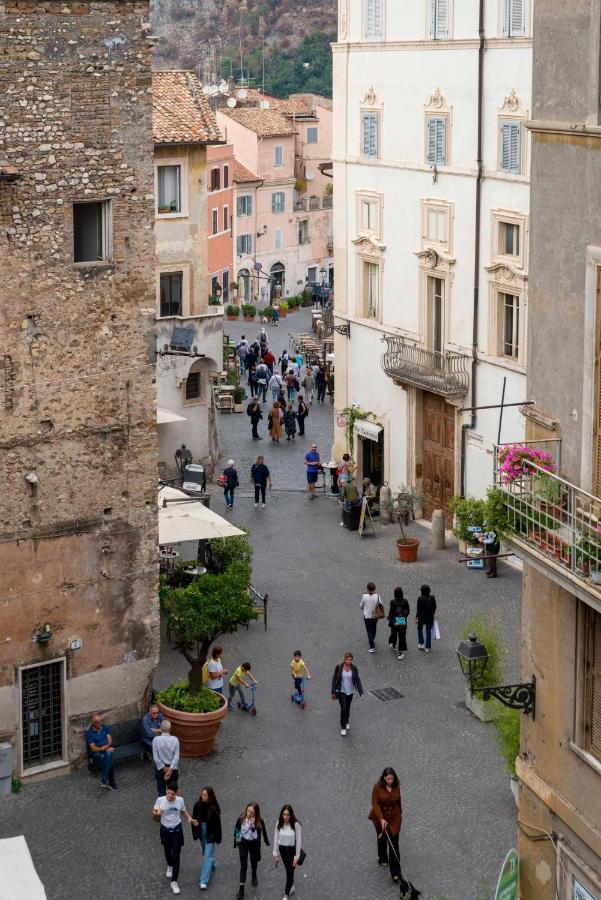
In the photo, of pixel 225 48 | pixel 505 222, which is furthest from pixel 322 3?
pixel 505 222

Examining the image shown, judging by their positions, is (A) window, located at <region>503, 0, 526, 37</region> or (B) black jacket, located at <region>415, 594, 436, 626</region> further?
(A) window, located at <region>503, 0, 526, 37</region>

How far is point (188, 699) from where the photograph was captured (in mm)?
23531

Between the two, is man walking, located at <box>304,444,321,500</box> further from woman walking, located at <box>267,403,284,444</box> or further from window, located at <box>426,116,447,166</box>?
window, located at <box>426,116,447,166</box>

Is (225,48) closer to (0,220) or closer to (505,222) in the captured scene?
(505,222)

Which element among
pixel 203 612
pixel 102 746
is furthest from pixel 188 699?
pixel 102 746

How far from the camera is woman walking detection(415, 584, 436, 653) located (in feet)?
90.2

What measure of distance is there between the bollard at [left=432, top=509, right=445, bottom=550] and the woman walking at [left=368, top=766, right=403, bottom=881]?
14807 mm

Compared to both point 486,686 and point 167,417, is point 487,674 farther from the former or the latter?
point 167,417

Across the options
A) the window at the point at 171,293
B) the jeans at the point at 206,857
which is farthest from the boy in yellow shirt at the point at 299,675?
the window at the point at 171,293

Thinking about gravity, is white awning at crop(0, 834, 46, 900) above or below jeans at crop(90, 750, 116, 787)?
above

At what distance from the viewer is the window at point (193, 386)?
4134cm

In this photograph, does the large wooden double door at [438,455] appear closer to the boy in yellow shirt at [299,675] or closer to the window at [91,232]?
Answer: the boy in yellow shirt at [299,675]

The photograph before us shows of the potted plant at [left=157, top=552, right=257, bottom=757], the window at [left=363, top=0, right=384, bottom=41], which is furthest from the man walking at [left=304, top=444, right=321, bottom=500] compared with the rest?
the potted plant at [left=157, top=552, right=257, bottom=757]

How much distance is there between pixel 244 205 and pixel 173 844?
59401 mm
